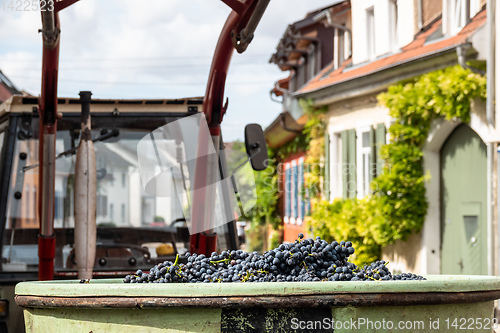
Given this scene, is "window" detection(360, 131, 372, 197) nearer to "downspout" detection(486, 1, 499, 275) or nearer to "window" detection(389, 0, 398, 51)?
"window" detection(389, 0, 398, 51)

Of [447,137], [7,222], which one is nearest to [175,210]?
[7,222]

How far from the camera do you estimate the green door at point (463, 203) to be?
10.6 meters

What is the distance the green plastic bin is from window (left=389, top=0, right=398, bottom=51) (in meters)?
10.3

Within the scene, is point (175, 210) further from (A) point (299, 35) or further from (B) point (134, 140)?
(A) point (299, 35)

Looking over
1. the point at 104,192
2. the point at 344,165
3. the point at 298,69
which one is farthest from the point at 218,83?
the point at 298,69

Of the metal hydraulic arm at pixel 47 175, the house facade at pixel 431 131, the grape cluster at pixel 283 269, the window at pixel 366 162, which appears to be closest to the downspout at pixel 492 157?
the house facade at pixel 431 131

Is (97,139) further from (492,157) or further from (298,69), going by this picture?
(298,69)

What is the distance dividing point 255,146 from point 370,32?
914cm

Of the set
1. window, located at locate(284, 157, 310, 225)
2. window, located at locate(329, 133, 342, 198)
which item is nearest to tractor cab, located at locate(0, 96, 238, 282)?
window, located at locate(329, 133, 342, 198)

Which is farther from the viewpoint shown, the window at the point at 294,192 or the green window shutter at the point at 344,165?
the window at the point at 294,192

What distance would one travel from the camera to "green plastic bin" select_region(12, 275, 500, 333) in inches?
85.4

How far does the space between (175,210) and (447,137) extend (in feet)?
22.5

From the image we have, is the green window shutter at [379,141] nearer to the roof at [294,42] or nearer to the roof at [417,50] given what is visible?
the roof at [417,50]

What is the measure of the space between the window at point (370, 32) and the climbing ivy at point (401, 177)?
1225 mm
